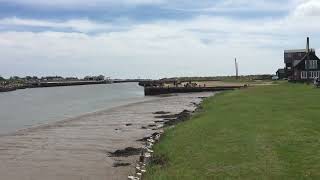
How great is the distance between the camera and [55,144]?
2991 cm

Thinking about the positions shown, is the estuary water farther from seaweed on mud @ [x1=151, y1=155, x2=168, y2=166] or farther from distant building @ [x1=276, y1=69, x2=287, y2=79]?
distant building @ [x1=276, y1=69, x2=287, y2=79]

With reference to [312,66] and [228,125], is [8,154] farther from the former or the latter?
[312,66]

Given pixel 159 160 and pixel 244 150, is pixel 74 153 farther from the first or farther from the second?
pixel 244 150

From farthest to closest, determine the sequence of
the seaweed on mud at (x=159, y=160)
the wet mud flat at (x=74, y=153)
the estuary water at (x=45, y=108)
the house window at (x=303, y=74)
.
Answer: the house window at (x=303, y=74)
the estuary water at (x=45, y=108)
the wet mud flat at (x=74, y=153)
the seaweed on mud at (x=159, y=160)

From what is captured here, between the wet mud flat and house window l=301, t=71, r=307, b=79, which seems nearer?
the wet mud flat

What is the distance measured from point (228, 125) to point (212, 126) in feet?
3.08

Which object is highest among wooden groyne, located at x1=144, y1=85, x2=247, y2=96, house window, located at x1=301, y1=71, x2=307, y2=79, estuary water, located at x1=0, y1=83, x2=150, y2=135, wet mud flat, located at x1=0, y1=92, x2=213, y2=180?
house window, located at x1=301, y1=71, x2=307, y2=79

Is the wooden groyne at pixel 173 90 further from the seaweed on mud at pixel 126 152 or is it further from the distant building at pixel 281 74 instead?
the seaweed on mud at pixel 126 152

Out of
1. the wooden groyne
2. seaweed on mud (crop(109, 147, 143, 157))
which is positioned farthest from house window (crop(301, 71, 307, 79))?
seaweed on mud (crop(109, 147, 143, 157))

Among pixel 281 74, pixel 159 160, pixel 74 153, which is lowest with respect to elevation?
pixel 74 153

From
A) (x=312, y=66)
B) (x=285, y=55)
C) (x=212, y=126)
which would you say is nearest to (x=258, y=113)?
(x=212, y=126)

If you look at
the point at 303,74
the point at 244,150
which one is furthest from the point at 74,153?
the point at 303,74

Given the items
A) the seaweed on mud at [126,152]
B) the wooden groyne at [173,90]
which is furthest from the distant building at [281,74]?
the seaweed on mud at [126,152]

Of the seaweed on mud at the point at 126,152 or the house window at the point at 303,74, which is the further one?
the house window at the point at 303,74
